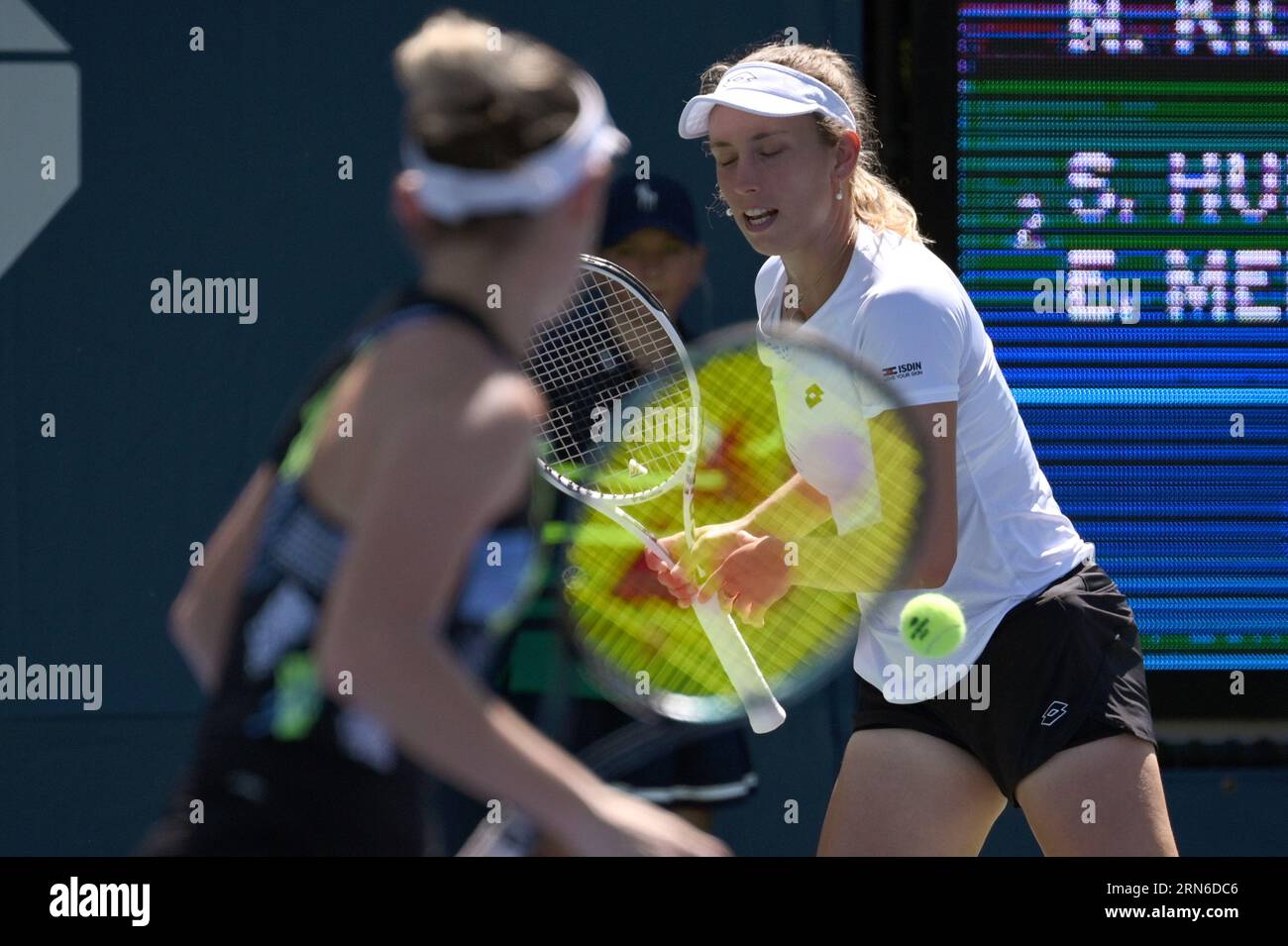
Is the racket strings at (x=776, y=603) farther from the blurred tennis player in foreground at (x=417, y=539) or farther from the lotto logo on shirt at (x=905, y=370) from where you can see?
the blurred tennis player in foreground at (x=417, y=539)

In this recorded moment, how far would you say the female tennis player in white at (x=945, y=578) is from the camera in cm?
260

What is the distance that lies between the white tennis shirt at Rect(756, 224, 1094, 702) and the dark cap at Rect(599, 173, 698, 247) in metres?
0.89

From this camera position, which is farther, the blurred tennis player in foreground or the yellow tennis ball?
the yellow tennis ball

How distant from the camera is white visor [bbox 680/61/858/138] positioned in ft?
9.20

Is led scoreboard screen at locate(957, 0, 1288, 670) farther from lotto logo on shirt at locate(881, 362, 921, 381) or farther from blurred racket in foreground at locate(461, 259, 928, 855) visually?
lotto logo on shirt at locate(881, 362, 921, 381)

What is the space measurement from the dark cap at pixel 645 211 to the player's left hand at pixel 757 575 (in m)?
1.10

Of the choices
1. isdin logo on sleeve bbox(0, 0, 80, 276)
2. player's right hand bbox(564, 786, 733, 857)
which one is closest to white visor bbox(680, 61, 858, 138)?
player's right hand bbox(564, 786, 733, 857)

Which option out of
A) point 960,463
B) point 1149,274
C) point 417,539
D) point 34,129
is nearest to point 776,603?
point 960,463

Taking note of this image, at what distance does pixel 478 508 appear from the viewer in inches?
58.0

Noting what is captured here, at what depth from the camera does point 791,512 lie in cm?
280

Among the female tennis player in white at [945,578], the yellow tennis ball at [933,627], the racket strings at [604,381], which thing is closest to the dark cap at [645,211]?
the racket strings at [604,381]

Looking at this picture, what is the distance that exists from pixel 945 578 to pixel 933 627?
95mm
